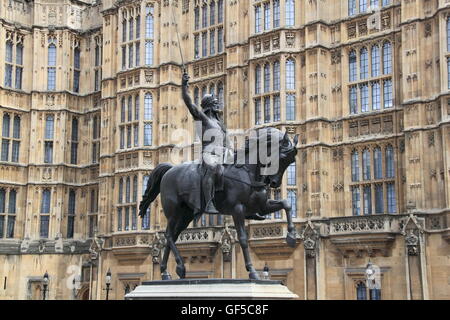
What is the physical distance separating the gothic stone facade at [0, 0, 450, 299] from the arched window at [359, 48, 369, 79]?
0.34 ft

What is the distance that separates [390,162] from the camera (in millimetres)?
28547

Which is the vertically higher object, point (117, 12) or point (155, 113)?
point (117, 12)

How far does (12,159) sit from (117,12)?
10.9 meters

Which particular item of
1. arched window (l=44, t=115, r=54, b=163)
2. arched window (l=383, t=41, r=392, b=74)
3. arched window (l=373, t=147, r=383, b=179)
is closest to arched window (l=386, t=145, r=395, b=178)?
arched window (l=373, t=147, r=383, b=179)

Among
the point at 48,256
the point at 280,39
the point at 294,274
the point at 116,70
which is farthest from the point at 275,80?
the point at 48,256


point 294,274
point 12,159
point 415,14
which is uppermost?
point 415,14

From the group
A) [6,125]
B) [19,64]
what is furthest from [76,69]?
[6,125]

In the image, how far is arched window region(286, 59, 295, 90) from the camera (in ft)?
102

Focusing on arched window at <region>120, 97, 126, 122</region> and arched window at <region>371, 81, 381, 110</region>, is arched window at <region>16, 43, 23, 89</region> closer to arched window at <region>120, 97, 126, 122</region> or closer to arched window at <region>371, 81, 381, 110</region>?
arched window at <region>120, 97, 126, 122</region>

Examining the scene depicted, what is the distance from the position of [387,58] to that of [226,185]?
700 inches

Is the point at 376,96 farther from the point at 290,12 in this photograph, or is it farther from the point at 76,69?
the point at 76,69
